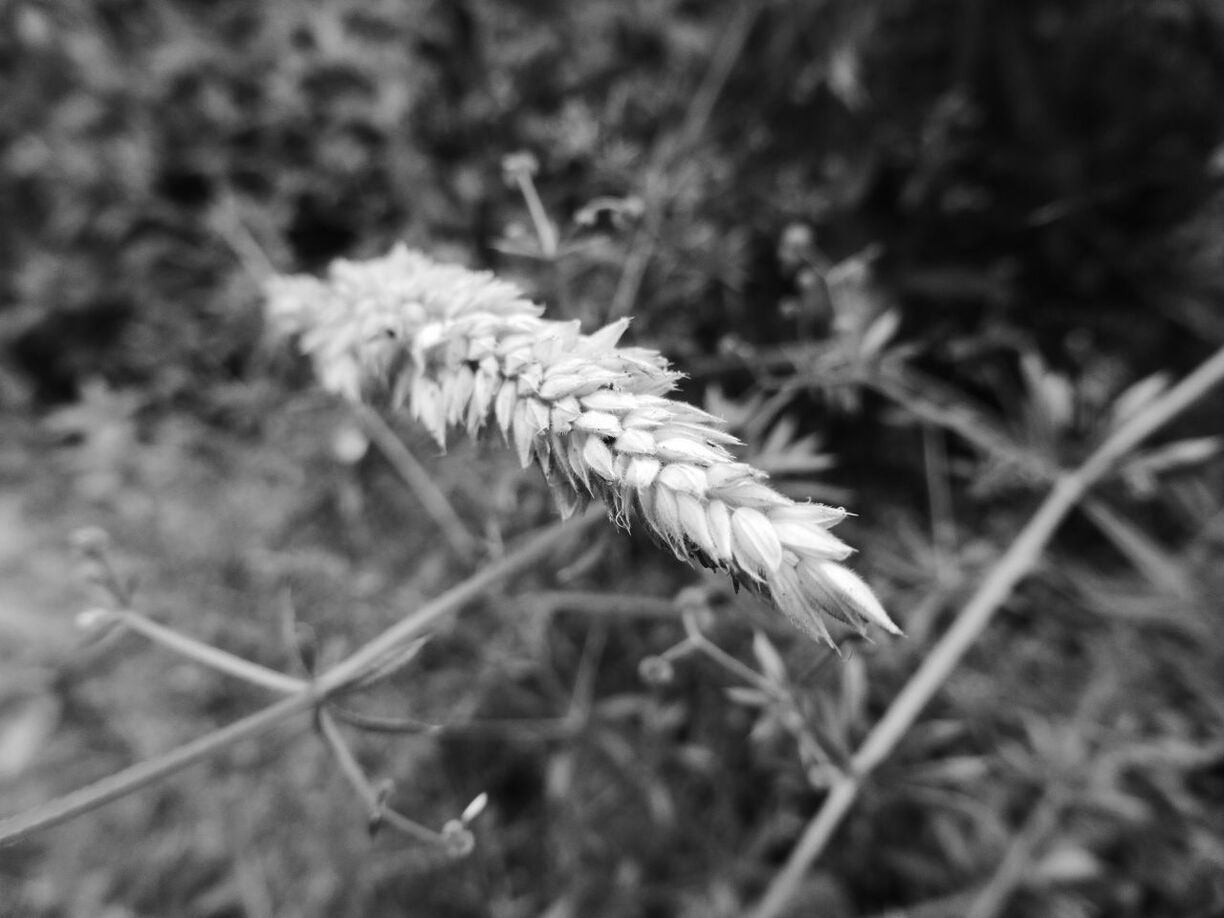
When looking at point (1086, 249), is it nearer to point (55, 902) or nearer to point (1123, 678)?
point (1123, 678)

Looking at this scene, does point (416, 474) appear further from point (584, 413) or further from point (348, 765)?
point (584, 413)

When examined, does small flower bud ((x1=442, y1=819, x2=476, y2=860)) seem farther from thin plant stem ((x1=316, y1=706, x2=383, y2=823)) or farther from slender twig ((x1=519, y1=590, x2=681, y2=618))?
slender twig ((x1=519, y1=590, x2=681, y2=618))

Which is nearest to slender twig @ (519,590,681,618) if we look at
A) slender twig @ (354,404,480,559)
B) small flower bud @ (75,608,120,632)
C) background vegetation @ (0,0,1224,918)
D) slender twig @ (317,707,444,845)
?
background vegetation @ (0,0,1224,918)

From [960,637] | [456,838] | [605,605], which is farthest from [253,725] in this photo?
[960,637]

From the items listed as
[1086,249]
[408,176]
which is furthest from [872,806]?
[408,176]

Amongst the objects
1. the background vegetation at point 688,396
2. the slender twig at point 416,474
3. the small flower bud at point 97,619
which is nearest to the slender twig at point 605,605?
the background vegetation at point 688,396
